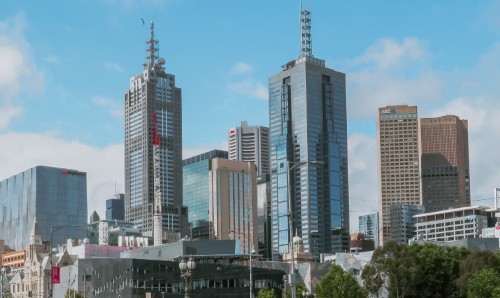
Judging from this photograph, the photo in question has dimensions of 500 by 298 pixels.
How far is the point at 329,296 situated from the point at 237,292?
132 ft

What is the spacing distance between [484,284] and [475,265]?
1172cm

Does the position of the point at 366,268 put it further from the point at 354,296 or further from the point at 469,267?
the point at 469,267

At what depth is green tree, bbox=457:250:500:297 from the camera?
138 metres

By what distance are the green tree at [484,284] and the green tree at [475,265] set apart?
27.7 ft

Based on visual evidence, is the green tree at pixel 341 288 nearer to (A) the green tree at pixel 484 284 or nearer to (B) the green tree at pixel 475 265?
(B) the green tree at pixel 475 265

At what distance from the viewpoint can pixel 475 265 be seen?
139m

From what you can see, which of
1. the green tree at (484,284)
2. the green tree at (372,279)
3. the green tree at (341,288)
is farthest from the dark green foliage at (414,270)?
the green tree at (484,284)

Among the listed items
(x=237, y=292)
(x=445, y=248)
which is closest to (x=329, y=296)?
(x=445, y=248)

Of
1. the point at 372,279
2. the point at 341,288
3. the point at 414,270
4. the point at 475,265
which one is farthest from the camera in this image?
the point at 372,279

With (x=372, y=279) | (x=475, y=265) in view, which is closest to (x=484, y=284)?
(x=475, y=265)

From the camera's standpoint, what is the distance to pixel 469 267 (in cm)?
14100

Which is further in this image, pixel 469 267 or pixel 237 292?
pixel 237 292

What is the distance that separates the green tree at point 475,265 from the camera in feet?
454

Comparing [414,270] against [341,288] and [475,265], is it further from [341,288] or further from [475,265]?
[341,288]
